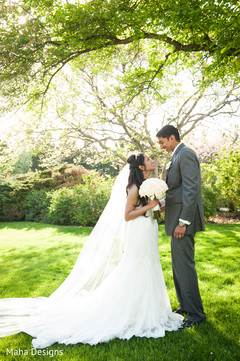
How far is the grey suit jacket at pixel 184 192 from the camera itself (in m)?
3.12

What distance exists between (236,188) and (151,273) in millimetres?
7630

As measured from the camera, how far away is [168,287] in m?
4.36

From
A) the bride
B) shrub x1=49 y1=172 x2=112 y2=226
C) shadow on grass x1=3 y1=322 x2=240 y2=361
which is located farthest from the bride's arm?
shrub x1=49 y1=172 x2=112 y2=226

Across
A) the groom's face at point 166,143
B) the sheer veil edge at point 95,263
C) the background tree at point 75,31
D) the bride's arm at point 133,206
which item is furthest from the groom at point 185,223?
the background tree at point 75,31

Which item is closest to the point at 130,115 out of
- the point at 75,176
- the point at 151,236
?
the point at 75,176

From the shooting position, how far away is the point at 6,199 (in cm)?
1505

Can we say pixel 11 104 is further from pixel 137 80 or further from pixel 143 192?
pixel 143 192

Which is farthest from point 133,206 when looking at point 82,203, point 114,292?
point 82,203

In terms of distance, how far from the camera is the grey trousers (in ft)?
10.5

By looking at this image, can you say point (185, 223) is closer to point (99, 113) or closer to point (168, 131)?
point (168, 131)

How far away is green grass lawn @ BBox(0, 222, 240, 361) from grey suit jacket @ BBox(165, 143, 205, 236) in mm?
1156

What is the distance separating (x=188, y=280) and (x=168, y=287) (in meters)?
1.28

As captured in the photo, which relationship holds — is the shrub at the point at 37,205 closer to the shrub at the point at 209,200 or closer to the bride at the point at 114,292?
the shrub at the point at 209,200

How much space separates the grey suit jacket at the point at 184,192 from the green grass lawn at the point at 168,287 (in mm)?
1156
